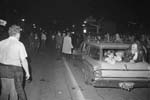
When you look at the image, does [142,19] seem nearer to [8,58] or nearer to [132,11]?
[132,11]

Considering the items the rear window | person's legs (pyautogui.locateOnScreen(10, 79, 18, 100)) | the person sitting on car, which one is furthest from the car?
person's legs (pyautogui.locateOnScreen(10, 79, 18, 100))

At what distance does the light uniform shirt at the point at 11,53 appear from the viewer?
475 centimetres

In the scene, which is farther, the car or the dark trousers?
the car

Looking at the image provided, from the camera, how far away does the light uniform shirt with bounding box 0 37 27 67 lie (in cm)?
475

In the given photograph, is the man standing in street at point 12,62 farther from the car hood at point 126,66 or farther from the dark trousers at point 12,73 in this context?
the car hood at point 126,66

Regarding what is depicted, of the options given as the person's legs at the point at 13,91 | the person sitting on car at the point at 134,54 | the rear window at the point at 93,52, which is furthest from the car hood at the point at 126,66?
the person's legs at the point at 13,91

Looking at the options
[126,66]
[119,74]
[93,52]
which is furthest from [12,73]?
[93,52]

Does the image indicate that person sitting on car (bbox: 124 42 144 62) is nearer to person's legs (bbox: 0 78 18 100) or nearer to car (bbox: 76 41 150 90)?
car (bbox: 76 41 150 90)

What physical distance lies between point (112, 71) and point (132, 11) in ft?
92.4

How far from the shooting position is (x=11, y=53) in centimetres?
474

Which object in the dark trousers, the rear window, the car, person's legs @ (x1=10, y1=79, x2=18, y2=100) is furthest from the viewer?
the rear window

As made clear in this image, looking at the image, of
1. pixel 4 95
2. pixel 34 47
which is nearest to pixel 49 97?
pixel 4 95

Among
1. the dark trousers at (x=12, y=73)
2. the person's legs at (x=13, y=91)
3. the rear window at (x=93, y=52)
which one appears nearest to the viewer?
the dark trousers at (x=12, y=73)

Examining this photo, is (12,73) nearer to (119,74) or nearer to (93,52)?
(119,74)
